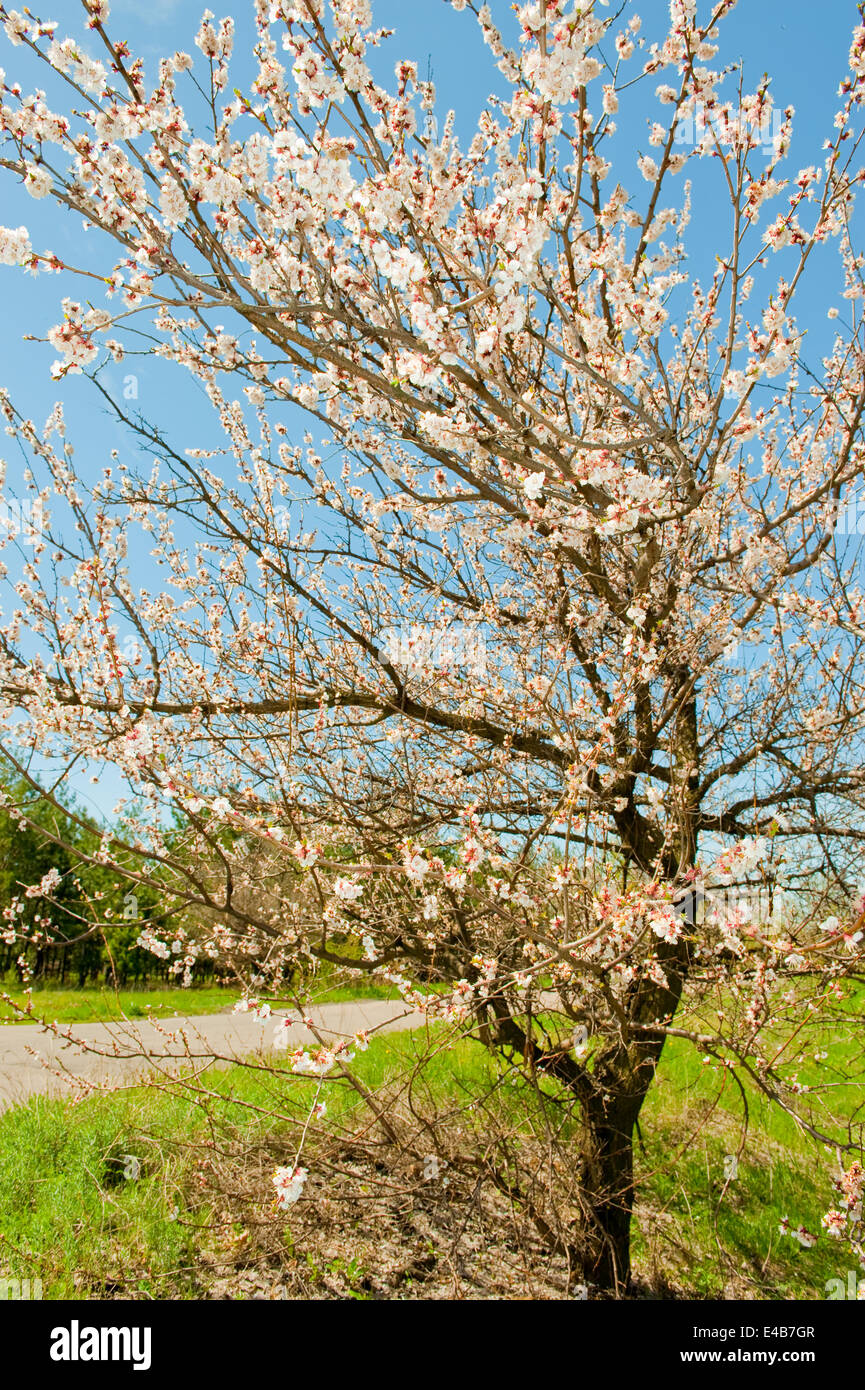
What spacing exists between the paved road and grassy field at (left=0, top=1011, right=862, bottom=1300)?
28cm

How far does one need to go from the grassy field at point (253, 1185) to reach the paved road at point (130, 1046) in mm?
282

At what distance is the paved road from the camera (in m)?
3.76

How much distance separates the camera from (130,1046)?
444cm

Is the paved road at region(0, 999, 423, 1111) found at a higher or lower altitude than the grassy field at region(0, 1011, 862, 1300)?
higher

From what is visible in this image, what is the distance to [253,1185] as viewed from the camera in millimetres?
3701

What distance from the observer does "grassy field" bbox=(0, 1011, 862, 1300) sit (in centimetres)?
341

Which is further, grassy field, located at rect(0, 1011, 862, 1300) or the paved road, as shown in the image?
the paved road

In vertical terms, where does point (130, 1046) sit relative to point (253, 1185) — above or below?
above

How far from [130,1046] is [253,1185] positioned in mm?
1228

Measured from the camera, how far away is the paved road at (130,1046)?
3756 millimetres

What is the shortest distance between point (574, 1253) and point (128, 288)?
455 centimetres

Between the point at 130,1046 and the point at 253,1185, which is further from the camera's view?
the point at 130,1046

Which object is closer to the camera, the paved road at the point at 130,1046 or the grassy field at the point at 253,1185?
the grassy field at the point at 253,1185
